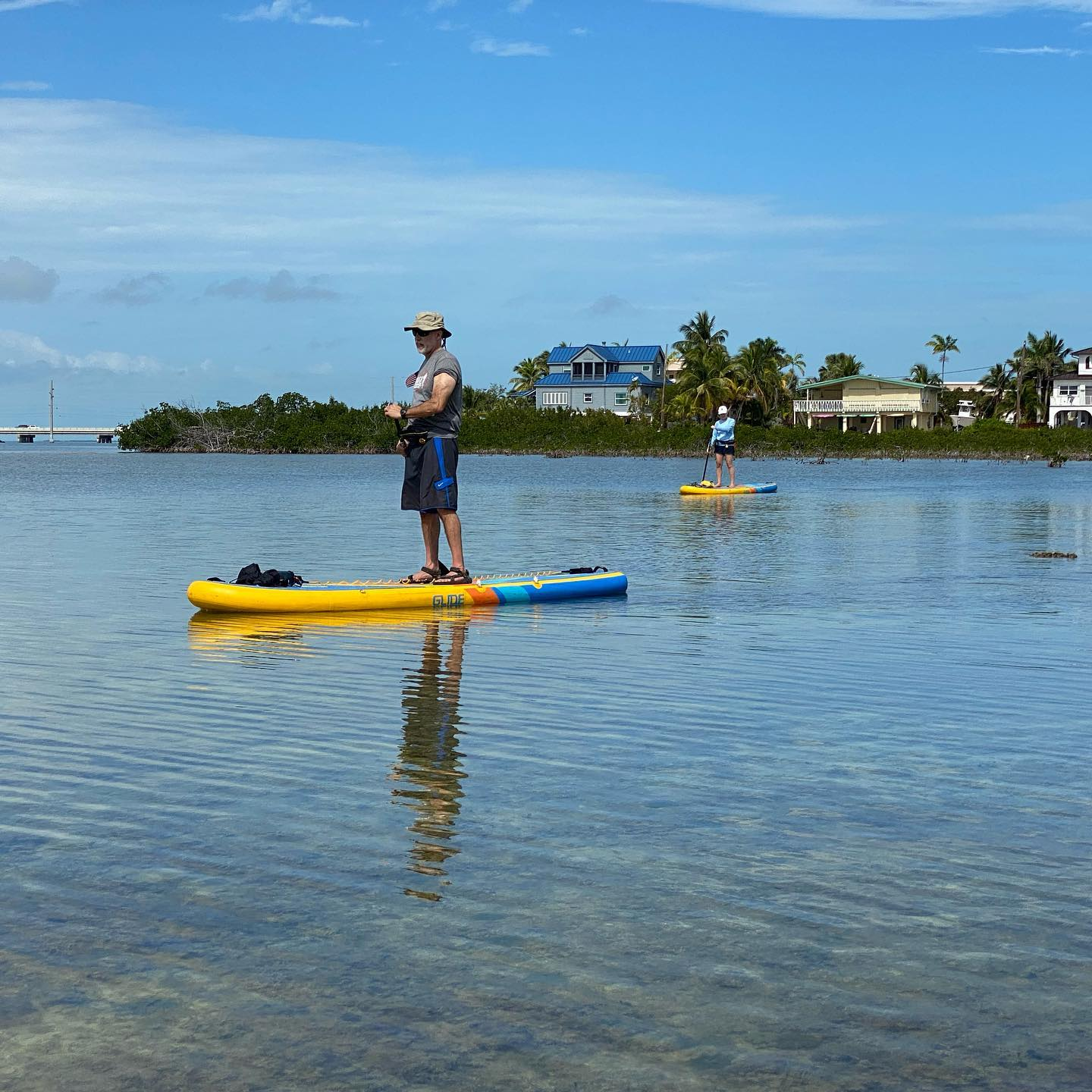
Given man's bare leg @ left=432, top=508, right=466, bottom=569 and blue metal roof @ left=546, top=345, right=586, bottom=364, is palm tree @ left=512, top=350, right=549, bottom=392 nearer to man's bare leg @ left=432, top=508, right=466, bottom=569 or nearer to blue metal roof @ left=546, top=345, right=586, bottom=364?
blue metal roof @ left=546, top=345, right=586, bottom=364

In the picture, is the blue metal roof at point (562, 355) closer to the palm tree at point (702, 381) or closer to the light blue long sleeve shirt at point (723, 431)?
the palm tree at point (702, 381)

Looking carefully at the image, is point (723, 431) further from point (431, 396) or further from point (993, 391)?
point (993, 391)

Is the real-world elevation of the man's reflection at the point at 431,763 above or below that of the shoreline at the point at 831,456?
below

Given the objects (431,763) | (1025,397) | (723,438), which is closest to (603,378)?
(1025,397)

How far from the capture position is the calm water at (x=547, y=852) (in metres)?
3.86

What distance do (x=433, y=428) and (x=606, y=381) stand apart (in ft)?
360

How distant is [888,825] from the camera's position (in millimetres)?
5996

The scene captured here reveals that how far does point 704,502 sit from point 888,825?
30938mm

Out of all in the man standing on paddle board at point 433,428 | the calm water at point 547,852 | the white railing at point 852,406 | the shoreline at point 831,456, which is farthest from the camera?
the white railing at point 852,406

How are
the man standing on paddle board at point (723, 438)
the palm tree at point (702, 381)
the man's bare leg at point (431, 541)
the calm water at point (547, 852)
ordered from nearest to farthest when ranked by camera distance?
the calm water at point (547, 852) < the man's bare leg at point (431, 541) < the man standing on paddle board at point (723, 438) < the palm tree at point (702, 381)

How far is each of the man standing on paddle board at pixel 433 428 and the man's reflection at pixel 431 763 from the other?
2.45 m

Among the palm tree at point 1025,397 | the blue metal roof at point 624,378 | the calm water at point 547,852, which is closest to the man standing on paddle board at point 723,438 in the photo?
the calm water at point 547,852

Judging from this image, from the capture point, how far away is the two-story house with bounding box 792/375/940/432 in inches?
4577

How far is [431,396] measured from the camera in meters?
13.1
